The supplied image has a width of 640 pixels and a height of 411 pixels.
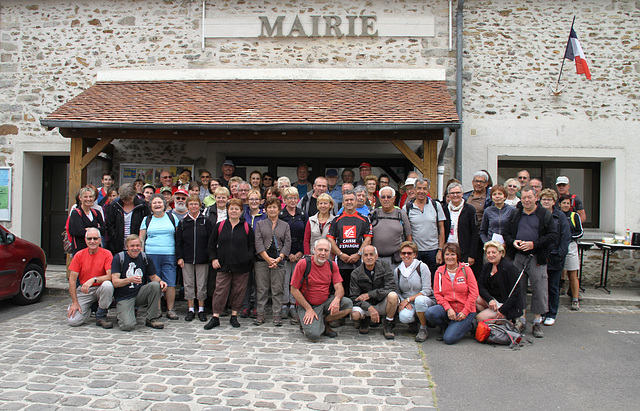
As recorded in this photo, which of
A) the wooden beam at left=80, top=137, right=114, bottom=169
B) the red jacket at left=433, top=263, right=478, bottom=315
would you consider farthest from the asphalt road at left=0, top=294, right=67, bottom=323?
the red jacket at left=433, top=263, right=478, bottom=315

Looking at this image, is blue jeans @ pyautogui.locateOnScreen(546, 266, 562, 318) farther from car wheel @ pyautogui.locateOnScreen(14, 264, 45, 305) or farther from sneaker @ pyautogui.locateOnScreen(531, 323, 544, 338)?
car wheel @ pyautogui.locateOnScreen(14, 264, 45, 305)

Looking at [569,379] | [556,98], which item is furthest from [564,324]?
[556,98]

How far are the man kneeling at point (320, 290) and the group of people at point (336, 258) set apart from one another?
12 millimetres

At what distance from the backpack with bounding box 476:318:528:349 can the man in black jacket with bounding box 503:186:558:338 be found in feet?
1.21

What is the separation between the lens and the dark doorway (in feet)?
31.1

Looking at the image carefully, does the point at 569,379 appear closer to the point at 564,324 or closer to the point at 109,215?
the point at 564,324

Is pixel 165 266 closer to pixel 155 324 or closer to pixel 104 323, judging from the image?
pixel 155 324

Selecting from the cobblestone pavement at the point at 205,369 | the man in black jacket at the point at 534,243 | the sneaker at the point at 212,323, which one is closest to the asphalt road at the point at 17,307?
the cobblestone pavement at the point at 205,369

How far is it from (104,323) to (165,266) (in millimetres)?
949

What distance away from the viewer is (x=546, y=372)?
13.3 feet

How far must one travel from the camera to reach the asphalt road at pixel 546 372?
11.3 feet

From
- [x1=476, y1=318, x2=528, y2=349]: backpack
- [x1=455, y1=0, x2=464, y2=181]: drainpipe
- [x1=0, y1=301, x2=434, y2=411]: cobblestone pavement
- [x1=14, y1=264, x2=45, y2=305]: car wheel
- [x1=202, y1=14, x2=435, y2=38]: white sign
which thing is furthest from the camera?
[x1=202, y1=14, x2=435, y2=38]: white sign

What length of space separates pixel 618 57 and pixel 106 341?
9561 millimetres

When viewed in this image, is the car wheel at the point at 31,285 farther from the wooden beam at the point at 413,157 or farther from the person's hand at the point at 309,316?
the wooden beam at the point at 413,157
